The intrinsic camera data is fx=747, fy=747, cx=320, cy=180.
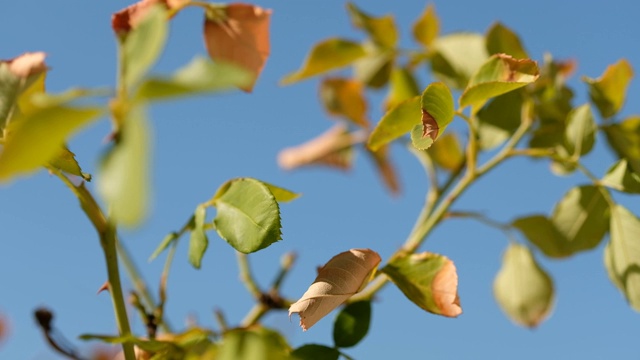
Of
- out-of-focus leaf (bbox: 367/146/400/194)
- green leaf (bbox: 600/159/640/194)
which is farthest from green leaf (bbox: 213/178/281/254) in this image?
out-of-focus leaf (bbox: 367/146/400/194)

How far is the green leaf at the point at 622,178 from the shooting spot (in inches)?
30.0

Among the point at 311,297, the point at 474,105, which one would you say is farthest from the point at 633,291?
the point at 311,297

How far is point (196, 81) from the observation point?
281 mm

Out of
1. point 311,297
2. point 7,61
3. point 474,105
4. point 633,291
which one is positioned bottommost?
point 633,291

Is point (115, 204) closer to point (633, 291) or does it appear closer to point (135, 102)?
point (135, 102)

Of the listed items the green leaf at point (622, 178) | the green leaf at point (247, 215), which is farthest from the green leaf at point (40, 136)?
the green leaf at point (622, 178)

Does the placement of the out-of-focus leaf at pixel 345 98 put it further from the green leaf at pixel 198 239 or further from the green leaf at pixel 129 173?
the green leaf at pixel 129 173

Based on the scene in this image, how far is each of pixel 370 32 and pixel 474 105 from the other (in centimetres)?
50

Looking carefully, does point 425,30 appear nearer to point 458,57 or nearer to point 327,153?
point 458,57

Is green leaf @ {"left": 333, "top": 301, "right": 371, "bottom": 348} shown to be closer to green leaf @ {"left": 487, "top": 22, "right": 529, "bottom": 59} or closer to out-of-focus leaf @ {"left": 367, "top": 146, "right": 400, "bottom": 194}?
green leaf @ {"left": 487, "top": 22, "right": 529, "bottom": 59}

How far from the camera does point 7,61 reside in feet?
1.86

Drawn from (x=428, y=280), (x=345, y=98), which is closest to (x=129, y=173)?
(x=428, y=280)

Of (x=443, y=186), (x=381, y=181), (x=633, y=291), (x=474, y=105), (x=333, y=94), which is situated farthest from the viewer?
(x=381, y=181)

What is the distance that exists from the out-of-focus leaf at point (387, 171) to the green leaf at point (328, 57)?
32 centimetres
